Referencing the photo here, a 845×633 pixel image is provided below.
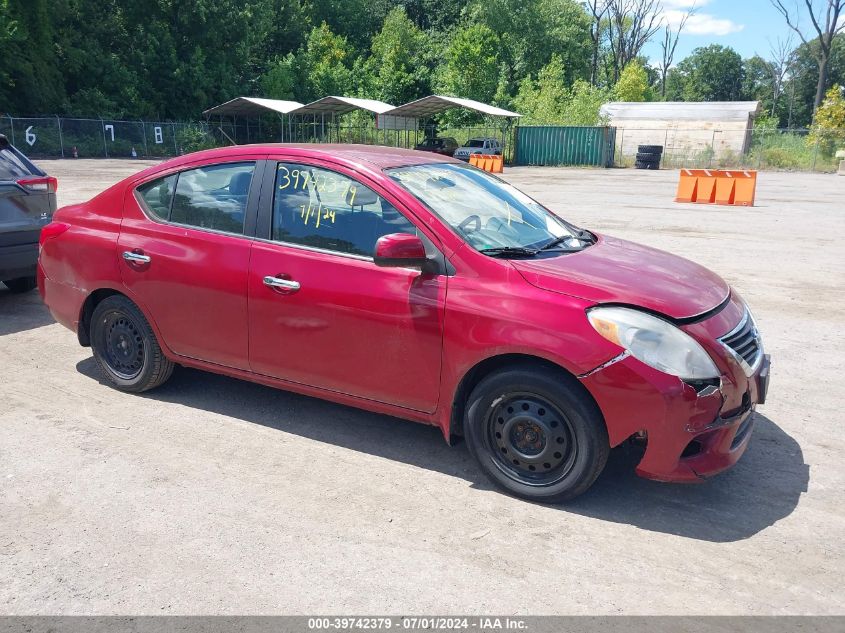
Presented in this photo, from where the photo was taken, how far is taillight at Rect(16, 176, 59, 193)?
689 centimetres

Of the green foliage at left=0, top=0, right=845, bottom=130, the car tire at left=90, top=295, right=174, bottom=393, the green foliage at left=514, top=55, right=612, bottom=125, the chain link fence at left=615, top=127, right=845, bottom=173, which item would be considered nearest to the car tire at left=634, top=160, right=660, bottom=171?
the chain link fence at left=615, top=127, right=845, bottom=173

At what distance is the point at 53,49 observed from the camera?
42.1 metres

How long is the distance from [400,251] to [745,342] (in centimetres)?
182

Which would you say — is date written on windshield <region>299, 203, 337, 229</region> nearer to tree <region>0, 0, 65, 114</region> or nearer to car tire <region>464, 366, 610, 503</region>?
car tire <region>464, 366, 610, 503</region>

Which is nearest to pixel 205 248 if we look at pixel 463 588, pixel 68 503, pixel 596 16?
pixel 68 503

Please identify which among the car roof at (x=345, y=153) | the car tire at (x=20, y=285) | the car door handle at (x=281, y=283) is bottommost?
the car tire at (x=20, y=285)

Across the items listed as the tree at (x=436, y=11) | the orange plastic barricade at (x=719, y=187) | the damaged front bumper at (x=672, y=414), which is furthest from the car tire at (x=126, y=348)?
the tree at (x=436, y=11)

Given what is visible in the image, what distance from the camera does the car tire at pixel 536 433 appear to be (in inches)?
132

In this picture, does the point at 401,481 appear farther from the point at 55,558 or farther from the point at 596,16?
the point at 596,16

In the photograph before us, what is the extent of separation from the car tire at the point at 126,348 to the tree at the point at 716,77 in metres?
100

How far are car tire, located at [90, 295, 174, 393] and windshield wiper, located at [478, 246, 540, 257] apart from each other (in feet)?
7.93

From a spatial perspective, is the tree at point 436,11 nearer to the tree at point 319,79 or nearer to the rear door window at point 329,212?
the tree at point 319,79

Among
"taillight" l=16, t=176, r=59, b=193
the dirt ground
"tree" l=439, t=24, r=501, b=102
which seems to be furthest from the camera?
"tree" l=439, t=24, r=501, b=102

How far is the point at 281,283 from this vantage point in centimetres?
407
